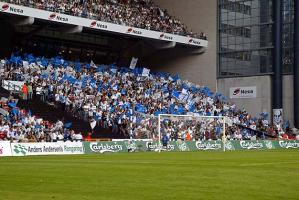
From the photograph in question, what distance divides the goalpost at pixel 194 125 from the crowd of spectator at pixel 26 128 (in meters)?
6.64

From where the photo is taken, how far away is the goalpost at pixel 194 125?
147ft

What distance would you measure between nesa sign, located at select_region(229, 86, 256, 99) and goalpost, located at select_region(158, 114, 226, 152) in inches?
624

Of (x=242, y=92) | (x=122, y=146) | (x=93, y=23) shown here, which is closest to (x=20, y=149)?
(x=122, y=146)

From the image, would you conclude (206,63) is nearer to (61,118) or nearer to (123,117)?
(123,117)

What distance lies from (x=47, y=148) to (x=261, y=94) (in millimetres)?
31780

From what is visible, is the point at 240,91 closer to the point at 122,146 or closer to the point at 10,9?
the point at 122,146

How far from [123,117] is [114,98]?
306 cm

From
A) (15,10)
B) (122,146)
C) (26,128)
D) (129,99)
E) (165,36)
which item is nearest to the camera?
(26,128)

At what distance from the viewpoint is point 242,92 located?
2547 inches

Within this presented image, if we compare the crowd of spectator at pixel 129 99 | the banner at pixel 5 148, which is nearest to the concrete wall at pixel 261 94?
the crowd of spectator at pixel 129 99

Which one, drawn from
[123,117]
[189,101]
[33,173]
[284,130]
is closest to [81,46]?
[189,101]

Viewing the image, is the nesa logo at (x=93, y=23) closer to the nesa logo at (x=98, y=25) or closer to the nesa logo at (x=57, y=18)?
the nesa logo at (x=98, y=25)

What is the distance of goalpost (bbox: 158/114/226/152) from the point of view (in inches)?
1769

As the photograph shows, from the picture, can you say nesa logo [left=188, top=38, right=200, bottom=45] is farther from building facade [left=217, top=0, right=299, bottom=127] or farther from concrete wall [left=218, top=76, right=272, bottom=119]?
concrete wall [left=218, top=76, right=272, bottom=119]
